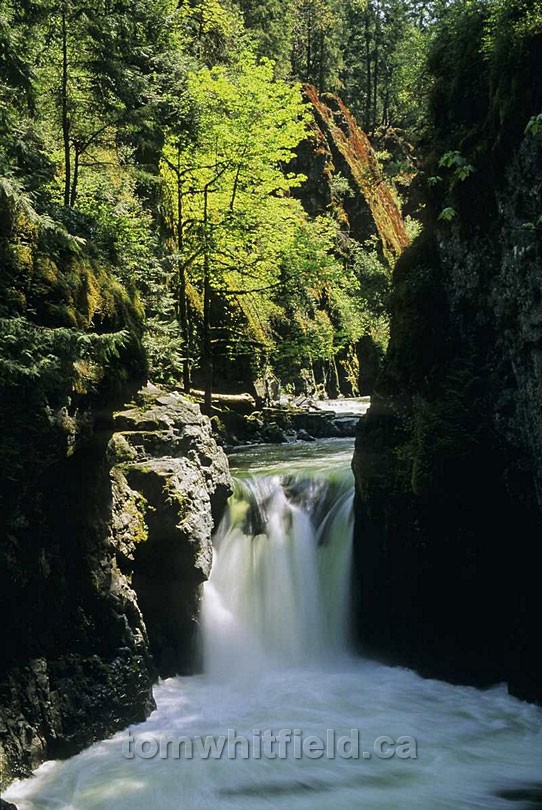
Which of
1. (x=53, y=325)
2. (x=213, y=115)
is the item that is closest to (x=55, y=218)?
(x=53, y=325)

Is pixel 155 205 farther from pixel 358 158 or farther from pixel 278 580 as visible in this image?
pixel 358 158

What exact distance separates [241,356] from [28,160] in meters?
12.0

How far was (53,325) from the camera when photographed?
7.45m

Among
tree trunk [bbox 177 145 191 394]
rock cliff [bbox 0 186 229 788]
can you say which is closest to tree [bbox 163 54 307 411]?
tree trunk [bbox 177 145 191 394]

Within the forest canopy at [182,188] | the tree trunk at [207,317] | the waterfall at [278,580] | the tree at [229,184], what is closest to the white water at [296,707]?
the waterfall at [278,580]

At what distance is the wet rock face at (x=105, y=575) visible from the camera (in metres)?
7.29

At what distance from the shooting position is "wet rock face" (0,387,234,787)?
729cm

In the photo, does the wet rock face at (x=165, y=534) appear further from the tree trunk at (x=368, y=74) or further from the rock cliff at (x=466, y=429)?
the tree trunk at (x=368, y=74)

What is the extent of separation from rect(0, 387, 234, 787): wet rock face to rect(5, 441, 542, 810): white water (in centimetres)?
37

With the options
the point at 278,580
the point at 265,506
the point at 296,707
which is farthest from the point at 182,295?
the point at 296,707

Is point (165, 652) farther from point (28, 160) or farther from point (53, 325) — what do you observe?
point (28, 160)

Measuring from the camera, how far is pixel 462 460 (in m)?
9.79

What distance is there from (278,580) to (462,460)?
133 inches

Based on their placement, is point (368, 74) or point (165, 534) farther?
point (368, 74)
